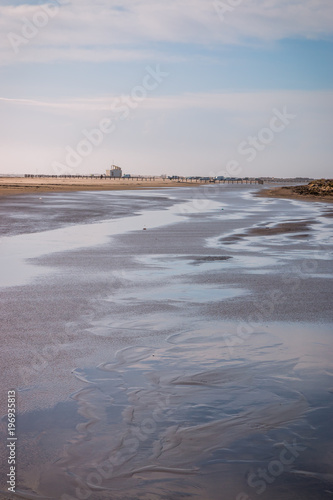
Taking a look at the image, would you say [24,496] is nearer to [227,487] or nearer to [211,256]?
[227,487]

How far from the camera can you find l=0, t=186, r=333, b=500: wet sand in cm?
380

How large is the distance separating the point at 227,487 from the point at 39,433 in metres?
1.54

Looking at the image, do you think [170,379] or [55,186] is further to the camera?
[55,186]

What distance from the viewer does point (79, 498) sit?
354cm

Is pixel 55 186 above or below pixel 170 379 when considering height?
above

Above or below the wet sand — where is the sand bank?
above

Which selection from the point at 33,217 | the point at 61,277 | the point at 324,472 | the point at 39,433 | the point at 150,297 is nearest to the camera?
the point at 324,472

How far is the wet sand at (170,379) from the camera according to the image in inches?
150

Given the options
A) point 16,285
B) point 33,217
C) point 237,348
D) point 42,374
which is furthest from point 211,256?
point 33,217

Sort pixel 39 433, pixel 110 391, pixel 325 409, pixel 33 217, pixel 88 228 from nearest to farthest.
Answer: pixel 39 433 → pixel 325 409 → pixel 110 391 → pixel 88 228 → pixel 33 217

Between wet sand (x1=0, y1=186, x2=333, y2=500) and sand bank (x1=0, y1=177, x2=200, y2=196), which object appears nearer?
wet sand (x1=0, y1=186, x2=333, y2=500)

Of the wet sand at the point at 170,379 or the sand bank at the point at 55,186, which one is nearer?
the wet sand at the point at 170,379

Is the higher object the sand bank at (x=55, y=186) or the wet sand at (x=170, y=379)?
the sand bank at (x=55, y=186)

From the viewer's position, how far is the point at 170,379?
550 centimetres
